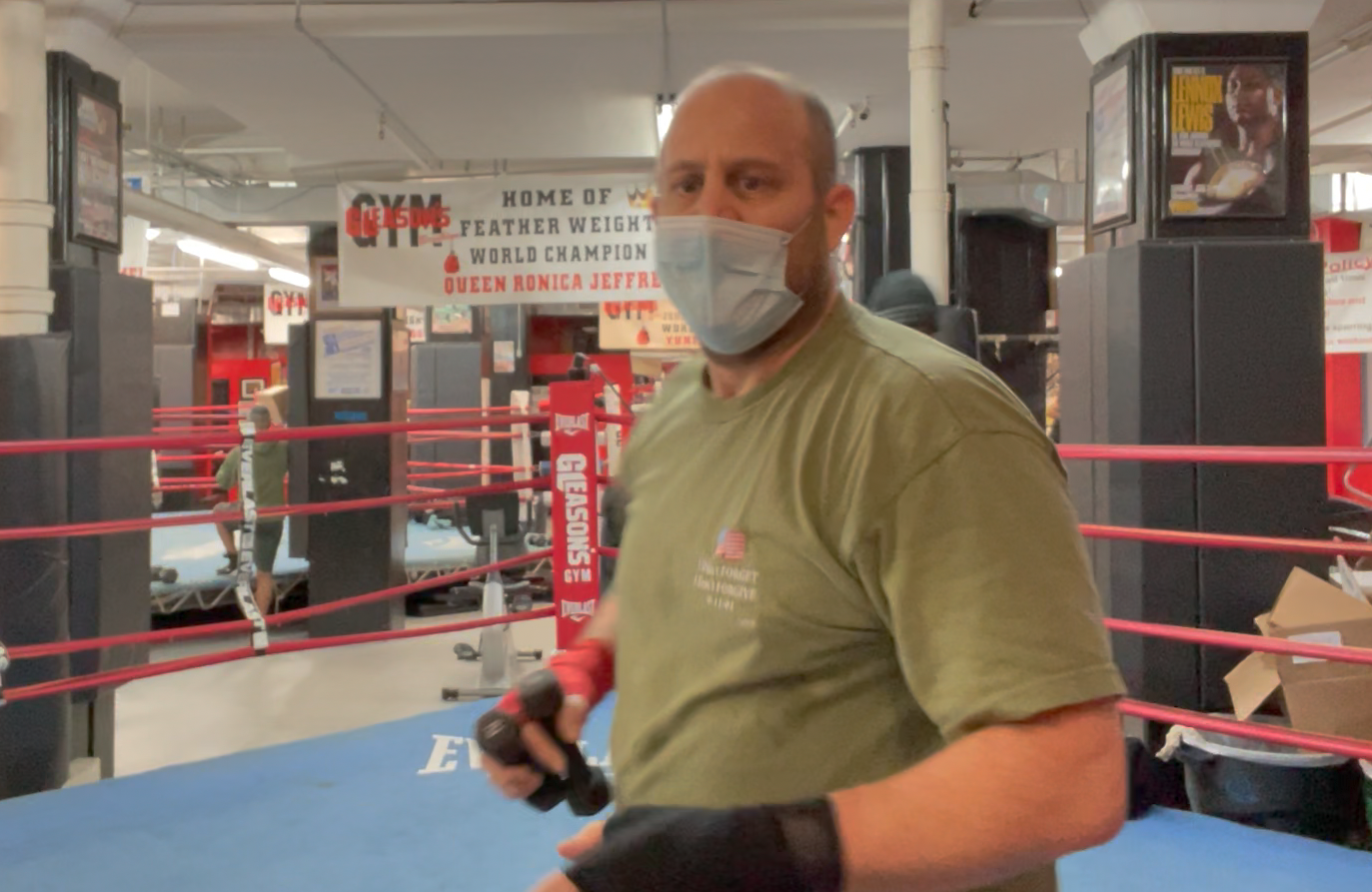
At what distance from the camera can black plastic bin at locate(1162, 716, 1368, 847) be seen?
3152 mm

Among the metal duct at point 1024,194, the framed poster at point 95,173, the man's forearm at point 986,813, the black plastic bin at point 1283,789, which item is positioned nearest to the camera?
the man's forearm at point 986,813

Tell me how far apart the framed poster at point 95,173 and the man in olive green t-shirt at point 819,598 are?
4.19m

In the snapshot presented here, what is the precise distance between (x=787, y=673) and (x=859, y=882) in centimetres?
16

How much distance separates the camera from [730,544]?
2.61ft

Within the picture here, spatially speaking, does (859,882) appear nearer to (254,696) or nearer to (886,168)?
(254,696)

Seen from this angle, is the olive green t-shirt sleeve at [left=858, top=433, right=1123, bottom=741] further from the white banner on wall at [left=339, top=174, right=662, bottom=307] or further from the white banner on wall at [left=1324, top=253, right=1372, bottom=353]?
the white banner on wall at [left=1324, top=253, right=1372, bottom=353]

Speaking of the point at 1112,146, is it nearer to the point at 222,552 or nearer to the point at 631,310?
the point at 631,310

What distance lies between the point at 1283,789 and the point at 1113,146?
260cm

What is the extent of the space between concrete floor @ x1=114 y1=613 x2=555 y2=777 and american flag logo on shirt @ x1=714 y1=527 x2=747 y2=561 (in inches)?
168

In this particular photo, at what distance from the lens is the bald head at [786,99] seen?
0.87 metres

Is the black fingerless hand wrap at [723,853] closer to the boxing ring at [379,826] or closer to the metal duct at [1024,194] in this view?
the boxing ring at [379,826]

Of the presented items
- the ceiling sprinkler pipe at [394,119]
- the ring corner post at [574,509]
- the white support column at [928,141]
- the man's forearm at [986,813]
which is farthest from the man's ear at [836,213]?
the ceiling sprinkler pipe at [394,119]

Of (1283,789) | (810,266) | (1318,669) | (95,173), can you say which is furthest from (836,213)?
(95,173)

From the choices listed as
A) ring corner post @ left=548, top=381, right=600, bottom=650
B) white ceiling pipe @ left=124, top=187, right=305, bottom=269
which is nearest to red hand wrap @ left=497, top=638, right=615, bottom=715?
ring corner post @ left=548, top=381, right=600, bottom=650
